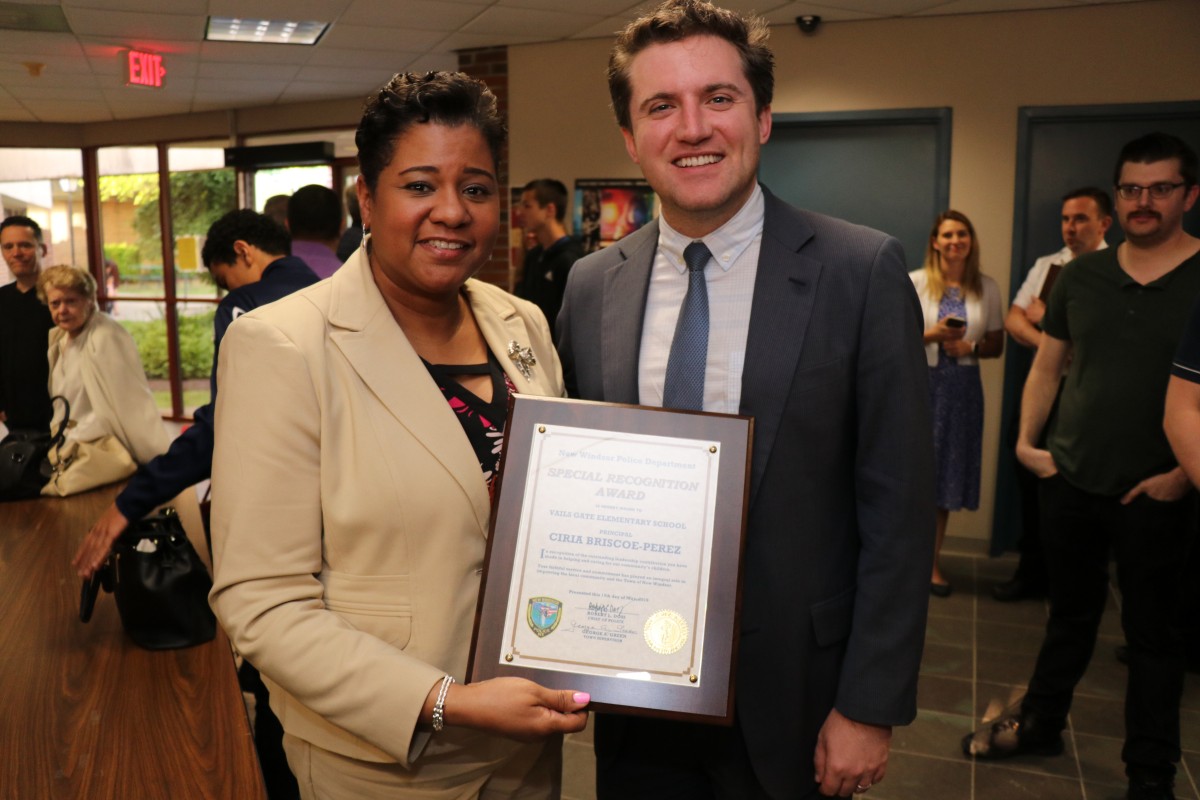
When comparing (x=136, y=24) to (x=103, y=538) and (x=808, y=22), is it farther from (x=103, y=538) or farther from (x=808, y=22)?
(x=103, y=538)

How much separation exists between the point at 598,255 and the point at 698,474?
1.94 ft

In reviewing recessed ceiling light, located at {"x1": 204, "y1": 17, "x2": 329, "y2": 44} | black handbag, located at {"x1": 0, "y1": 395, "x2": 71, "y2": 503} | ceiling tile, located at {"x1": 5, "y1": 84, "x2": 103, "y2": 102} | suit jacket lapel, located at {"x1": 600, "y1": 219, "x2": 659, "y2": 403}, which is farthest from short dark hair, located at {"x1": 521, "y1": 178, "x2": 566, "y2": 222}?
ceiling tile, located at {"x1": 5, "y1": 84, "x2": 103, "y2": 102}

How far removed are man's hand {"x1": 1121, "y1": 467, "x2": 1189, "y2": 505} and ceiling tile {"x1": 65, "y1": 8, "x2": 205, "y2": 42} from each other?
5.52 meters

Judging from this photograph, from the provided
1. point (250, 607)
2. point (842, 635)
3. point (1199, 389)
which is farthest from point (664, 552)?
point (1199, 389)

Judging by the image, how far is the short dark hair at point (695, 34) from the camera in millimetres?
1535

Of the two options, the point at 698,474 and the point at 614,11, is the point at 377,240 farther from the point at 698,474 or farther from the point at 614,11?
the point at 614,11

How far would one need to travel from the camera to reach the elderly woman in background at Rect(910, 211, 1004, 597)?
15.7ft

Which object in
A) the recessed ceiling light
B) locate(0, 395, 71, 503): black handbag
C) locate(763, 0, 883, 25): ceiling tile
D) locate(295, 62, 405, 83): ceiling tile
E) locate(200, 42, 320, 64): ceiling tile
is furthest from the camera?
locate(295, 62, 405, 83): ceiling tile

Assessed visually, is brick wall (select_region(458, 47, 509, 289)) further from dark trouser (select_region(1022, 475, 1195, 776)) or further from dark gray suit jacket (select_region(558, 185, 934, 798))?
dark gray suit jacket (select_region(558, 185, 934, 798))

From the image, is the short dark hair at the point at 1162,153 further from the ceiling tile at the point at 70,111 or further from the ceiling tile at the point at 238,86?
the ceiling tile at the point at 70,111

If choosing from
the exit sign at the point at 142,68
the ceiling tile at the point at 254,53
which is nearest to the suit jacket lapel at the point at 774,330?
the ceiling tile at the point at 254,53

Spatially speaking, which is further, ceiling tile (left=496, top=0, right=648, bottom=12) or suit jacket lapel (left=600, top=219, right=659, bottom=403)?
ceiling tile (left=496, top=0, right=648, bottom=12)

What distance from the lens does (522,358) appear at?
5.37ft

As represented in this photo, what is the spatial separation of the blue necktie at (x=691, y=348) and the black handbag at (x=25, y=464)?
8.61 ft
